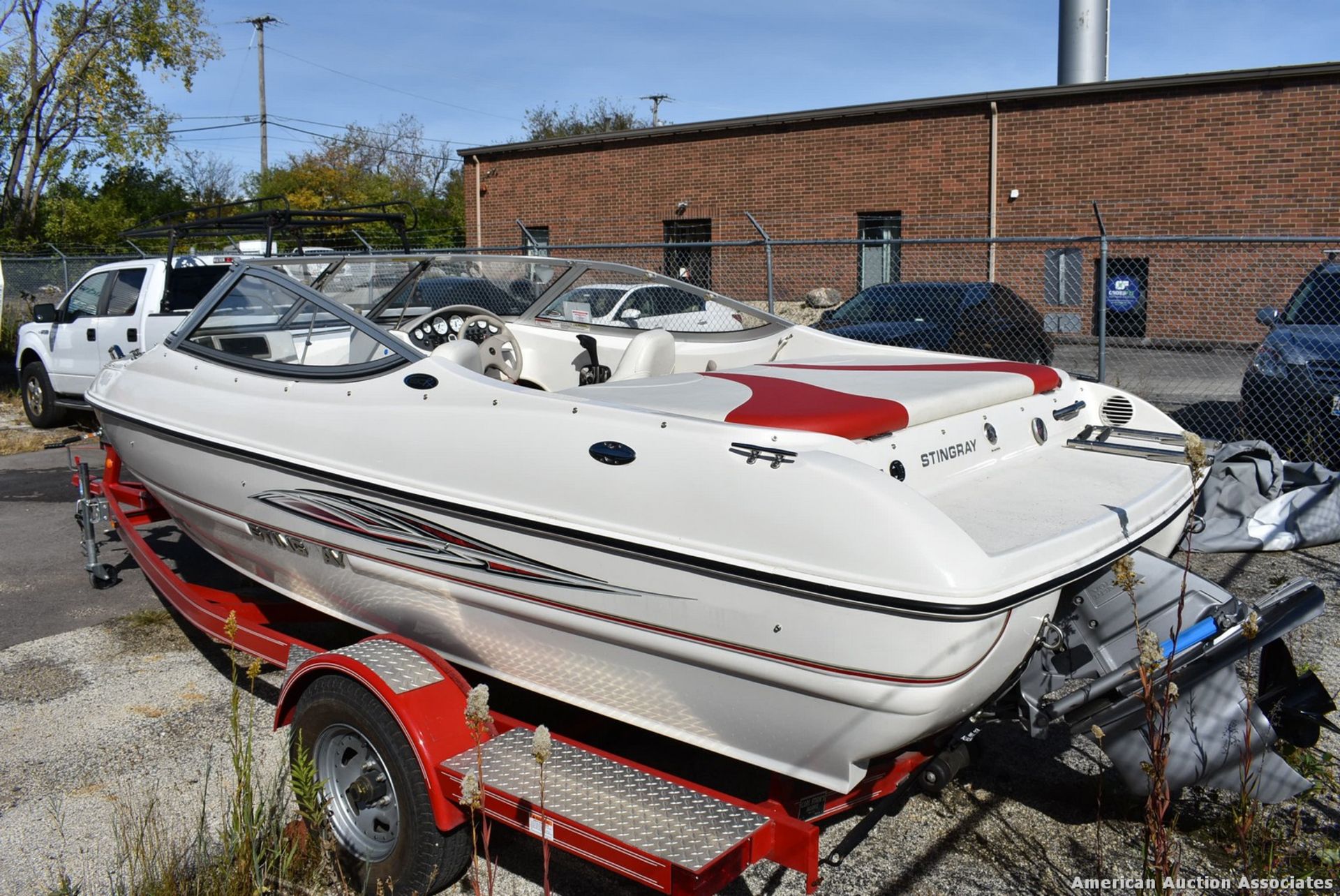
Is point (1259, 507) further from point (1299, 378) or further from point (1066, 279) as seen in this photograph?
point (1066, 279)

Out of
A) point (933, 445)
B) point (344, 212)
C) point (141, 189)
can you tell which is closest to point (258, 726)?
point (933, 445)

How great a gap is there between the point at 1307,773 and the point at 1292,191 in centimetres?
1582

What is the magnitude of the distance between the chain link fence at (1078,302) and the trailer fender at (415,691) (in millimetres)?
1987

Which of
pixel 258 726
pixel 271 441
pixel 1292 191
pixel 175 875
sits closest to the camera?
pixel 175 875

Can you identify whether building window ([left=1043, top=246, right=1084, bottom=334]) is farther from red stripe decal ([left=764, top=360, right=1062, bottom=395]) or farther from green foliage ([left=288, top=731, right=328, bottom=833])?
green foliage ([left=288, top=731, right=328, bottom=833])

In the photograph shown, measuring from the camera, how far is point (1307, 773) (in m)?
3.42

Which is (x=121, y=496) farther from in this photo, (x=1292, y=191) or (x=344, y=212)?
(x=1292, y=191)

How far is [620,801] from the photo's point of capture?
9.34 feet

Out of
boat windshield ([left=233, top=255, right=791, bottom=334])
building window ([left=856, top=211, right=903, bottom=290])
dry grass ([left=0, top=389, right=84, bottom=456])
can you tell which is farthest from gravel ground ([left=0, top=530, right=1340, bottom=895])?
building window ([left=856, top=211, right=903, bottom=290])

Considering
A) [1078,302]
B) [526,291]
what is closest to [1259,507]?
[526,291]

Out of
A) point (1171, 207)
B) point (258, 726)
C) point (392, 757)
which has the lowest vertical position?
point (258, 726)

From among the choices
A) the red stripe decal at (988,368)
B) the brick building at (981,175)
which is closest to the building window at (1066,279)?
the brick building at (981,175)

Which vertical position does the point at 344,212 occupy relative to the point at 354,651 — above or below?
above

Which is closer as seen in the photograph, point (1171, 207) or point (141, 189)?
point (1171, 207)
